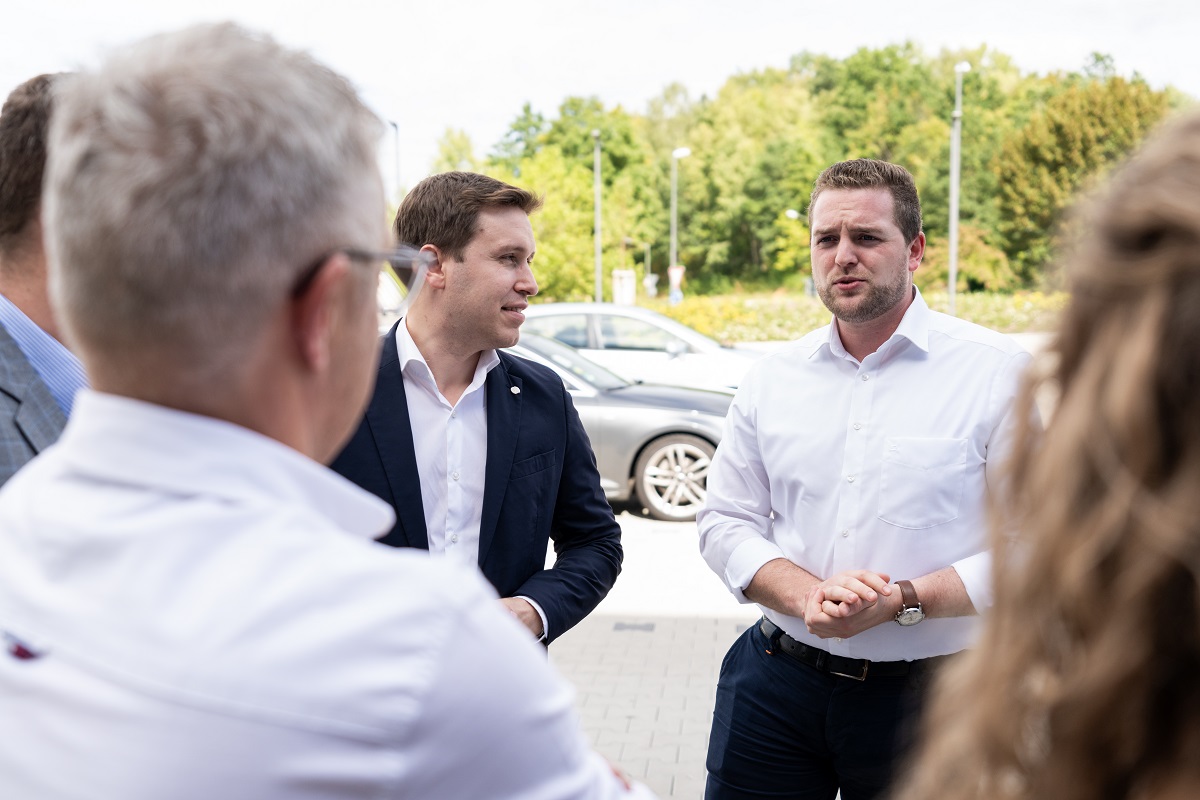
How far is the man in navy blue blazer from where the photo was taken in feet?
9.46

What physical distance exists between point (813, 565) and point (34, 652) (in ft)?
7.83

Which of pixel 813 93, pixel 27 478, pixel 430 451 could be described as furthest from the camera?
pixel 813 93

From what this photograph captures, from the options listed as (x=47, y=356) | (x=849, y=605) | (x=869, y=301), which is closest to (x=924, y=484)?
(x=849, y=605)

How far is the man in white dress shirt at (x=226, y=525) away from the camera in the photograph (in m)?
0.93

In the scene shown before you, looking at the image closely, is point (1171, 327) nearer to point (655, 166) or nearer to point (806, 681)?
point (806, 681)

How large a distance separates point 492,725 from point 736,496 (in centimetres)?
242

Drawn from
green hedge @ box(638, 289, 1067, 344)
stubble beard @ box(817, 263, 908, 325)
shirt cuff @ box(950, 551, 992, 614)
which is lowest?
green hedge @ box(638, 289, 1067, 344)

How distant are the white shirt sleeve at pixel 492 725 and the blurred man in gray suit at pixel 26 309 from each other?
135 cm

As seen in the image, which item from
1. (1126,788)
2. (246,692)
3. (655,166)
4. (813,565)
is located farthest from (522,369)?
(655,166)

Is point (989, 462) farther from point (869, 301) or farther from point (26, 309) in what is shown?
point (26, 309)

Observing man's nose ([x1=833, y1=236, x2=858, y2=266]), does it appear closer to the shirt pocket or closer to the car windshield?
the shirt pocket

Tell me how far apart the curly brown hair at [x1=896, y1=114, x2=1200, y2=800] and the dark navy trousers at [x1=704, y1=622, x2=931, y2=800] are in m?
2.14

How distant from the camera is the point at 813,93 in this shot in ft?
301

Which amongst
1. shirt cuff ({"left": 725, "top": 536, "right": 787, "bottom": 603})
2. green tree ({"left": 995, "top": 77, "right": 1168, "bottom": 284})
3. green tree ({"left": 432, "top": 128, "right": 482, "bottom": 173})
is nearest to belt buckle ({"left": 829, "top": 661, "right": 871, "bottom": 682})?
shirt cuff ({"left": 725, "top": 536, "right": 787, "bottom": 603})
